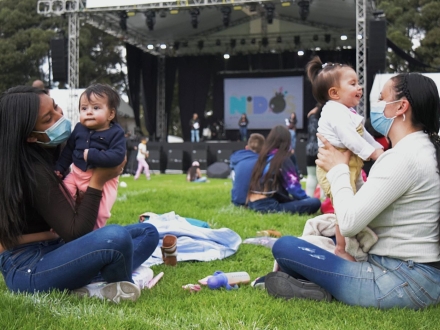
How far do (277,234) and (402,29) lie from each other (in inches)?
978

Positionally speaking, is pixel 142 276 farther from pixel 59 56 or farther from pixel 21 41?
pixel 21 41

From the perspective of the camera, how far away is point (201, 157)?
1805cm

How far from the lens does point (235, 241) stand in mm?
4371

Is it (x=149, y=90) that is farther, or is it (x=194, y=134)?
(x=149, y=90)

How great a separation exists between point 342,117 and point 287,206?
3.40m

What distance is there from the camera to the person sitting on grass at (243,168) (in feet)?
21.2

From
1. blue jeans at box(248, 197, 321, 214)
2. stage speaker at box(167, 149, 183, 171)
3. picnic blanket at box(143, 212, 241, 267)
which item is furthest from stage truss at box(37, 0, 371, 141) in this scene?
picnic blanket at box(143, 212, 241, 267)

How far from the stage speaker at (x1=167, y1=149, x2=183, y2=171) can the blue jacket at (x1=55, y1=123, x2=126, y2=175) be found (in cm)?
1519

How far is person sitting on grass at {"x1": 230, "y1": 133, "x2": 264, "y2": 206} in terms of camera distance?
645cm

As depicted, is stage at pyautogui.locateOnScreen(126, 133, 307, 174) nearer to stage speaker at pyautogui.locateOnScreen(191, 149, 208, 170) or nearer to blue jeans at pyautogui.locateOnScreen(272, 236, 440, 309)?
stage speaker at pyautogui.locateOnScreen(191, 149, 208, 170)

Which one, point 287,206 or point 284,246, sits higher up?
point 284,246

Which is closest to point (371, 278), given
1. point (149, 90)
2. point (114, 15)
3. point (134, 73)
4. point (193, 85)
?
point (114, 15)

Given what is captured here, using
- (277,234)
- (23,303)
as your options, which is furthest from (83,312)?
(277,234)

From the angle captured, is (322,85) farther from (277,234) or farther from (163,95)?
(163,95)
